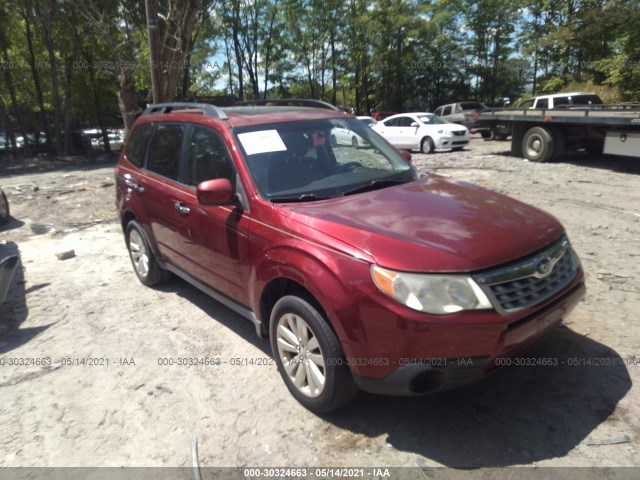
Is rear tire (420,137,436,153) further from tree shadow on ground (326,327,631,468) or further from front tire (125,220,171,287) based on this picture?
tree shadow on ground (326,327,631,468)

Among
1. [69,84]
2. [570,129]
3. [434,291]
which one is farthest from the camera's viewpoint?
[69,84]

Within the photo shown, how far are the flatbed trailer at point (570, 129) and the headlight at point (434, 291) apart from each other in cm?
939

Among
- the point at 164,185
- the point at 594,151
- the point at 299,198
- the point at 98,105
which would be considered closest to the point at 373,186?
the point at 299,198

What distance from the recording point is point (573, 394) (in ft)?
9.79

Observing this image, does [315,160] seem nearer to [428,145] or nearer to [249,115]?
[249,115]

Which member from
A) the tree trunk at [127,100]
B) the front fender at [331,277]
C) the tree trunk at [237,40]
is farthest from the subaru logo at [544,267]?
the tree trunk at [237,40]

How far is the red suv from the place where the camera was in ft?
7.84

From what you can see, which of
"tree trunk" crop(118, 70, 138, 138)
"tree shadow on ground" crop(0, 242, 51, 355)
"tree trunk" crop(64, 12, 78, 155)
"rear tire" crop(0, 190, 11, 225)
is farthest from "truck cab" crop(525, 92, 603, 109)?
"tree trunk" crop(64, 12, 78, 155)

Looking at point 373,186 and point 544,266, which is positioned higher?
point 373,186

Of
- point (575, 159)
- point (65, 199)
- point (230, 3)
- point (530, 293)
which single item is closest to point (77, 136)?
point (230, 3)

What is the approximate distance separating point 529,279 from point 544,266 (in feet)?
0.52

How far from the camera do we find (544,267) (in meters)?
2.68

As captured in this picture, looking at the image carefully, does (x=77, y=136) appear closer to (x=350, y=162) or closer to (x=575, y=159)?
(x=575, y=159)

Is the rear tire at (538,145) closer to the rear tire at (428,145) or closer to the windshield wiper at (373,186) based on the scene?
the rear tire at (428,145)
